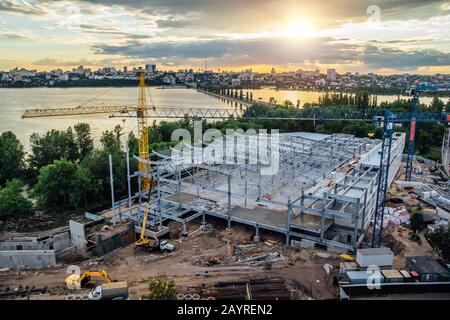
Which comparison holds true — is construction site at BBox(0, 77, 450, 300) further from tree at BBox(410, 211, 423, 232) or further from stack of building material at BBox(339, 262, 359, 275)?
tree at BBox(410, 211, 423, 232)

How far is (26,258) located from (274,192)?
9426 mm

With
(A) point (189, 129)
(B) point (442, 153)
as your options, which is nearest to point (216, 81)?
(A) point (189, 129)

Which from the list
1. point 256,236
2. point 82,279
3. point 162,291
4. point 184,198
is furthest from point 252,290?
point 184,198

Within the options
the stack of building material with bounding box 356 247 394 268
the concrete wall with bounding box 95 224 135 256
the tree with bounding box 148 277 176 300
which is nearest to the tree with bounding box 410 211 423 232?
the stack of building material with bounding box 356 247 394 268

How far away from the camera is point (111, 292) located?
26.7 ft

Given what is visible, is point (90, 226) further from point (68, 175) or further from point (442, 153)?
point (442, 153)

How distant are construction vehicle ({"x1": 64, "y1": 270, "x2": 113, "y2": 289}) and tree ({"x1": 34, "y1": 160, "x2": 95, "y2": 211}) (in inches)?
324

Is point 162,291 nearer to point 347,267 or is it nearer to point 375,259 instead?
point 347,267

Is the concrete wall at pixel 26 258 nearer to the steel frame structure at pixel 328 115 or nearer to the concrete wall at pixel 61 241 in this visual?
the concrete wall at pixel 61 241

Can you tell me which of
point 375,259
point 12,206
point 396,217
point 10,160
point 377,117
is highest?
point 377,117

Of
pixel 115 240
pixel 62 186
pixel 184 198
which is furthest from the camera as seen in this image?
pixel 62 186
